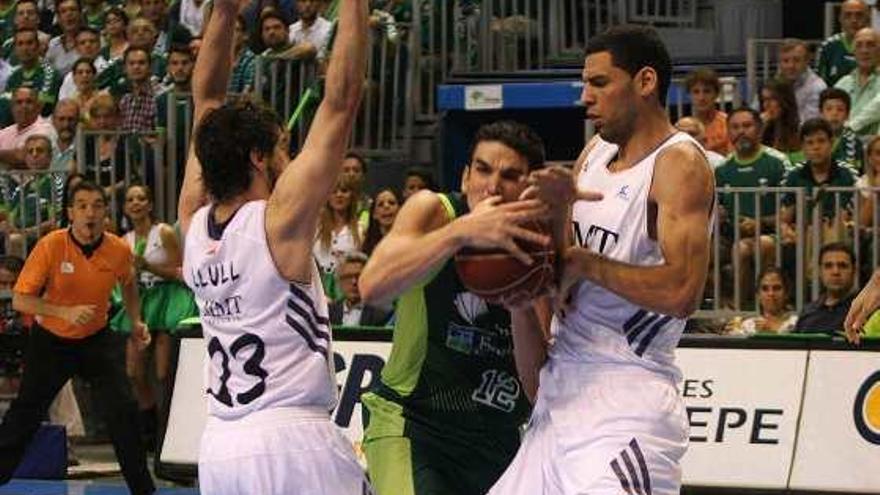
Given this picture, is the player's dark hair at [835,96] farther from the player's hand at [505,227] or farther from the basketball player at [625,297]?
the player's hand at [505,227]

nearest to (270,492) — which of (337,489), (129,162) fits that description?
(337,489)

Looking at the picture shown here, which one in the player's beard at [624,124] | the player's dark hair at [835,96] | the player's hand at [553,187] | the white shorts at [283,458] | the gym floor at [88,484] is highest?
the player's beard at [624,124]

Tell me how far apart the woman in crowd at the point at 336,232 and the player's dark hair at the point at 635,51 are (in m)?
8.21

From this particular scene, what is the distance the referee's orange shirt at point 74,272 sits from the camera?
1409cm

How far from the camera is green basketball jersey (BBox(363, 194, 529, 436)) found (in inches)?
303

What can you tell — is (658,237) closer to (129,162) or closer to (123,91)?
(129,162)

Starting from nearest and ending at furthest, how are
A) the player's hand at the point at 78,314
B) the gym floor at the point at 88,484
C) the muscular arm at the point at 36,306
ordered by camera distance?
the player's hand at the point at 78,314 → the muscular arm at the point at 36,306 → the gym floor at the point at 88,484

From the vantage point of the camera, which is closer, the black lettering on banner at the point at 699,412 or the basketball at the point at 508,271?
the basketball at the point at 508,271

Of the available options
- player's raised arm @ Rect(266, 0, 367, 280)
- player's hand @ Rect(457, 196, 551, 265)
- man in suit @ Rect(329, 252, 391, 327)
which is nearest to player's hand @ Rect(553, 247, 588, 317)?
player's hand @ Rect(457, 196, 551, 265)

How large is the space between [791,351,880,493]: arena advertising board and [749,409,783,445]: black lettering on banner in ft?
0.49

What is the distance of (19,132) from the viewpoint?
18.9 metres

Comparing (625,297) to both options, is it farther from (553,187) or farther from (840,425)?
(840,425)

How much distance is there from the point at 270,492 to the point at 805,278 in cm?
825

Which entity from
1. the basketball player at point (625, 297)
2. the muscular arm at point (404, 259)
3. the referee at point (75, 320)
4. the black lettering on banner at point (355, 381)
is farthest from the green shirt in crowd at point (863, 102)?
the muscular arm at point (404, 259)
